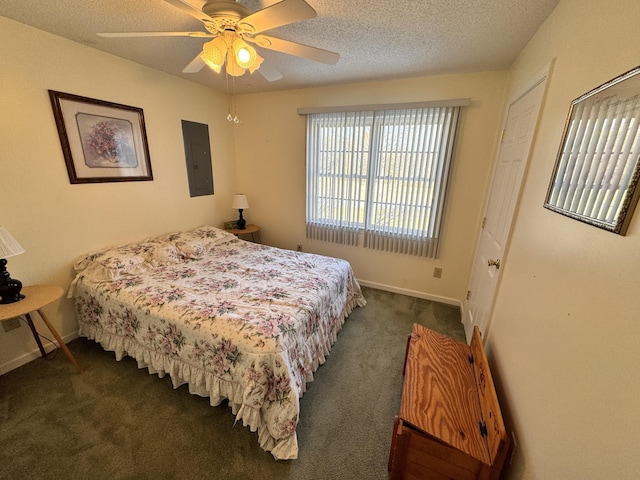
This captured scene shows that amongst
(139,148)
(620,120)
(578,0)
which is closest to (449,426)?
(620,120)

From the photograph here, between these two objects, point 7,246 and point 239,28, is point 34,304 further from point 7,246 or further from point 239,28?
point 239,28

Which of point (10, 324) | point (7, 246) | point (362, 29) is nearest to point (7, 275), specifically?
point (7, 246)

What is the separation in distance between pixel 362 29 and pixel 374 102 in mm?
1098

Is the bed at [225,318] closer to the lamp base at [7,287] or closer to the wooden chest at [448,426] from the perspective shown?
the lamp base at [7,287]

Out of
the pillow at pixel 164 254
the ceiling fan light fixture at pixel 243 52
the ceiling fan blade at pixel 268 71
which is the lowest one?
the pillow at pixel 164 254

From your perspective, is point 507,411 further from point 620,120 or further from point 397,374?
point 620,120

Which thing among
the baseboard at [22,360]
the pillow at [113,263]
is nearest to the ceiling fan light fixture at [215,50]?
the pillow at [113,263]

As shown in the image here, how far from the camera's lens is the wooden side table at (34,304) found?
154 cm

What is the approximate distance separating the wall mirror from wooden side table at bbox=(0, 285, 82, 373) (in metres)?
2.82

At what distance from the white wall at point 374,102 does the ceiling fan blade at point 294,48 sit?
1.41 metres

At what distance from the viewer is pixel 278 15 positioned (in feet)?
3.71

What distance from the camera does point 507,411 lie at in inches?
47.7

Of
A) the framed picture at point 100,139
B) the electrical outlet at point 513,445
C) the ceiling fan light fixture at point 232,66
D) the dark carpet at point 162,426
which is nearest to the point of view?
the electrical outlet at point 513,445

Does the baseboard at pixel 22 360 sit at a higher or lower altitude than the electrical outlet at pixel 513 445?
lower
